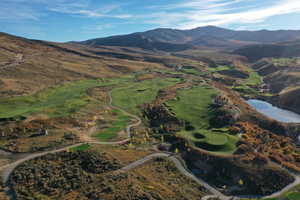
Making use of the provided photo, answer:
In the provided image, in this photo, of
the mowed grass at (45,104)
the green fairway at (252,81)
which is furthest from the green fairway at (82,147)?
the green fairway at (252,81)

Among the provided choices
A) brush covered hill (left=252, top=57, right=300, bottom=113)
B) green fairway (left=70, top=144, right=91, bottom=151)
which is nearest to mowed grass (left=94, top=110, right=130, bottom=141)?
green fairway (left=70, top=144, right=91, bottom=151)

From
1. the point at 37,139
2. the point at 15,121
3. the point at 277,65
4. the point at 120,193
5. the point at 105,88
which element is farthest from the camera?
the point at 277,65

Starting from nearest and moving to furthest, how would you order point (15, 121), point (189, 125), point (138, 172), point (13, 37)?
point (138, 172)
point (15, 121)
point (189, 125)
point (13, 37)

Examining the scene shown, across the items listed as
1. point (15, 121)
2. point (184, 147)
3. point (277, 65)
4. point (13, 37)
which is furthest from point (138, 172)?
point (13, 37)

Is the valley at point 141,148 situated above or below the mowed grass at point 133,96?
below

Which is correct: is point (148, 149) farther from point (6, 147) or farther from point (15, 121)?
point (15, 121)

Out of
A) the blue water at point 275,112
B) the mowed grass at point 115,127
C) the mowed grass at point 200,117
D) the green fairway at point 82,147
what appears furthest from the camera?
the blue water at point 275,112

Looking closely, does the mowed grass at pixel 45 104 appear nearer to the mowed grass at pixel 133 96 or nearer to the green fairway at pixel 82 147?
the mowed grass at pixel 133 96
